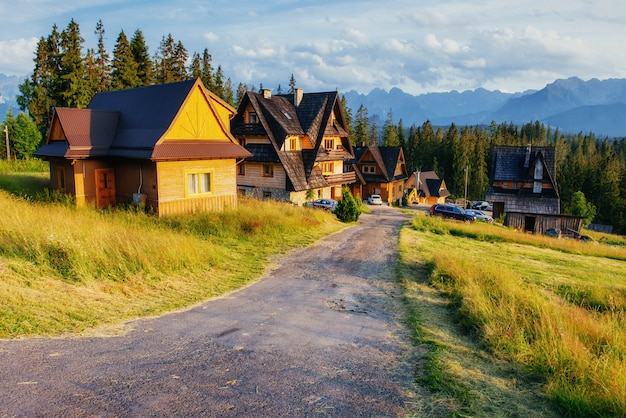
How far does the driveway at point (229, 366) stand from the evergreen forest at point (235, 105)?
47.2 meters

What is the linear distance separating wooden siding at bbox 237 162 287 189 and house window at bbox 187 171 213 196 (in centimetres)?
1635

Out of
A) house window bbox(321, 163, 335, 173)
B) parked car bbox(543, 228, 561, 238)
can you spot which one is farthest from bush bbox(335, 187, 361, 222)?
parked car bbox(543, 228, 561, 238)

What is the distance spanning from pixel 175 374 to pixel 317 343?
2.65 m

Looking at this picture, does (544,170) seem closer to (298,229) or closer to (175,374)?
(298,229)

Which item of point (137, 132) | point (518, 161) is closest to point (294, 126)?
point (137, 132)

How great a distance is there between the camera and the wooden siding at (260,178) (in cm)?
4066

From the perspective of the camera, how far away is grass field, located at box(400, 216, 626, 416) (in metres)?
6.00

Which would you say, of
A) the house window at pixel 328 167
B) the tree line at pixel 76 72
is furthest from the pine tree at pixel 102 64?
the house window at pixel 328 167

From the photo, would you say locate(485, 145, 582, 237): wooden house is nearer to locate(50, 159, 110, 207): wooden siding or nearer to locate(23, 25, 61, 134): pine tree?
locate(50, 159, 110, 207): wooden siding

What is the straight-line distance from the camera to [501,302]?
9.74m

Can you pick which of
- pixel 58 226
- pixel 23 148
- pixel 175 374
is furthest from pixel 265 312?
pixel 23 148

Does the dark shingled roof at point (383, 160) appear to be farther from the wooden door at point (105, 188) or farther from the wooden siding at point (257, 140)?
the wooden door at point (105, 188)

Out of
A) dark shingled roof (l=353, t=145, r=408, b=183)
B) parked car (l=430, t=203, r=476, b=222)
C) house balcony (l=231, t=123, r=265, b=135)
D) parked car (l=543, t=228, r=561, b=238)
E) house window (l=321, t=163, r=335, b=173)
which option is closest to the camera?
parked car (l=430, t=203, r=476, b=222)

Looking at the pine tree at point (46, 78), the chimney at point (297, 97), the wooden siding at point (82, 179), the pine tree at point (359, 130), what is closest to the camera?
the wooden siding at point (82, 179)
